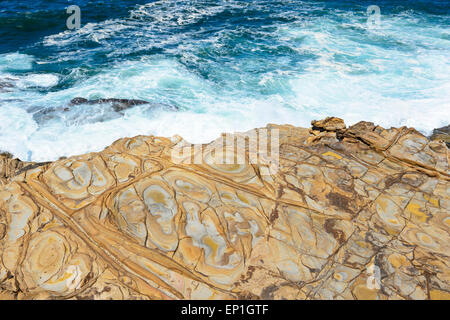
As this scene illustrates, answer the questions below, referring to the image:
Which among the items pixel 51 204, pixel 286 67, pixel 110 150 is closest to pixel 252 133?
pixel 110 150

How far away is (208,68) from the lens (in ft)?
37.5

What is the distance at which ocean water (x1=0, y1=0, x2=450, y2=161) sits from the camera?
27.2 feet

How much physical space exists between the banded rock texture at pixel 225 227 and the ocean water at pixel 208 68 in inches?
112

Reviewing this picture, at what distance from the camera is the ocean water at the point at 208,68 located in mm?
8289

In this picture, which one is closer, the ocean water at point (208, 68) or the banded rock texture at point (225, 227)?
the banded rock texture at point (225, 227)

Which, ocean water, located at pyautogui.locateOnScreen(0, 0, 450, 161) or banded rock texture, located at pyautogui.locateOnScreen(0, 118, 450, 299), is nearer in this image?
banded rock texture, located at pyautogui.locateOnScreen(0, 118, 450, 299)

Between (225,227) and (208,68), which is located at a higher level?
(208,68)

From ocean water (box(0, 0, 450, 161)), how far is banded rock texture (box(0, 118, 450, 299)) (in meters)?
2.85

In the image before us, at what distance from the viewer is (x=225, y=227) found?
14.3 ft

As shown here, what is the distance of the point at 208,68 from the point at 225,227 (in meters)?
8.48

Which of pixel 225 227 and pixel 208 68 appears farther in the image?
pixel 208 68

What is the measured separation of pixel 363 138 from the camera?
5.95 meters
